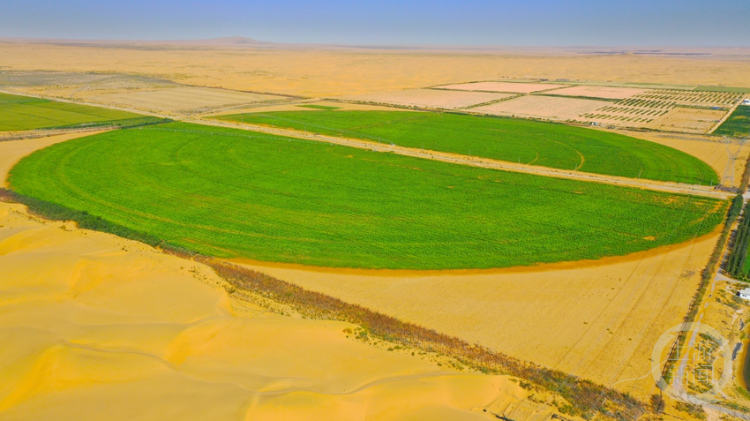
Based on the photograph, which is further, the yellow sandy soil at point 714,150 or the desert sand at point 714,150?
the yellow sandy soil at point 714,150

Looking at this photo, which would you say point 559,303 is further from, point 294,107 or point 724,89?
point 724,89

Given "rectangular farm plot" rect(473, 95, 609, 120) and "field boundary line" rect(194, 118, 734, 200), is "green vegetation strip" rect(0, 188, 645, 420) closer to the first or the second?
"field boundary line" rect(194, 118, 734, 200)

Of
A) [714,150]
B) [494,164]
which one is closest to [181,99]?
[494,164]

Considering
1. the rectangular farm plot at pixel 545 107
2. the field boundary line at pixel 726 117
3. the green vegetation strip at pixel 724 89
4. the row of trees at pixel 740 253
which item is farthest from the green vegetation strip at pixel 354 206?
the green vegetation strip at pixel 724 89

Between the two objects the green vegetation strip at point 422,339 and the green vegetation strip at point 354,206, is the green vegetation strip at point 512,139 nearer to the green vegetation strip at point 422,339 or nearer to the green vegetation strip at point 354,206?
the green vegetation strip at point 354,206

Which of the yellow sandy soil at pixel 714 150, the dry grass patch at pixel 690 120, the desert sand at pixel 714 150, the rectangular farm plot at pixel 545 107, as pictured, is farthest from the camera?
the rectangular farm plot at pixel 545 107

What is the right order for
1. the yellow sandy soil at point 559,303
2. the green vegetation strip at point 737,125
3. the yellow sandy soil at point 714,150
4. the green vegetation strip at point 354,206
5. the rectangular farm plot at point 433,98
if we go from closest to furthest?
the yellow sandy soil at point 559,303 < the green vegetation strip at point 354,206 < the yellow sandy soil at point 714,150 < the green vegetation strip at point 737,125 < the rectangular farm plot at point 433,98

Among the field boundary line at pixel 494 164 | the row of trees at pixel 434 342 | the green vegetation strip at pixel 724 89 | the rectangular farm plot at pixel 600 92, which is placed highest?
the green vegetation strip at pixel 724 89
